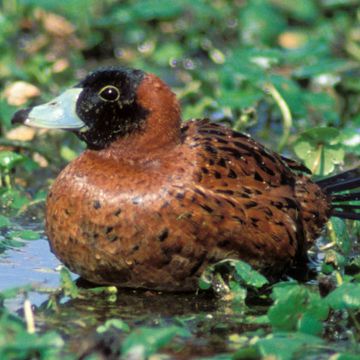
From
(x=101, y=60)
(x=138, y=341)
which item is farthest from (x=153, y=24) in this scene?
(x=138, y=341)

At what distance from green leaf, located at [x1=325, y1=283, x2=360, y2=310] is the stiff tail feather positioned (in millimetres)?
1502

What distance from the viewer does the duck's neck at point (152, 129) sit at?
6199 mm

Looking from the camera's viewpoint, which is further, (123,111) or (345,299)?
(123,111)

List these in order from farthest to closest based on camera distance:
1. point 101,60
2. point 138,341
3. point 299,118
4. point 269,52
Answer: point 101,60 → point 299,118 → point 269,52 → point 138,341

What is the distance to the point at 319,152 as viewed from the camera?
758 cm

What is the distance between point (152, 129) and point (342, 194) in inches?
56.3

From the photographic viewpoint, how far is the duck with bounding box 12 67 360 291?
596 cm

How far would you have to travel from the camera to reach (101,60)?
10867 millimetres

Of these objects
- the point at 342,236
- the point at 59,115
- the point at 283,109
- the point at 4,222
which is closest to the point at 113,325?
the point at 59,115

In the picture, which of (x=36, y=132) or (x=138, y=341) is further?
(x=36, y=132)

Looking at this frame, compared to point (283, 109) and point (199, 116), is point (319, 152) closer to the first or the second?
point (283, 109)

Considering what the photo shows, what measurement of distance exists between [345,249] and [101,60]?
4497 mm

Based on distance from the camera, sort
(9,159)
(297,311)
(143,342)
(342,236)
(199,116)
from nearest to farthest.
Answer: (143,342)
(297,311)
(342,236)
(9,159)
(199,116)

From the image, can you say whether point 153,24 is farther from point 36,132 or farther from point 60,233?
point 60,233
